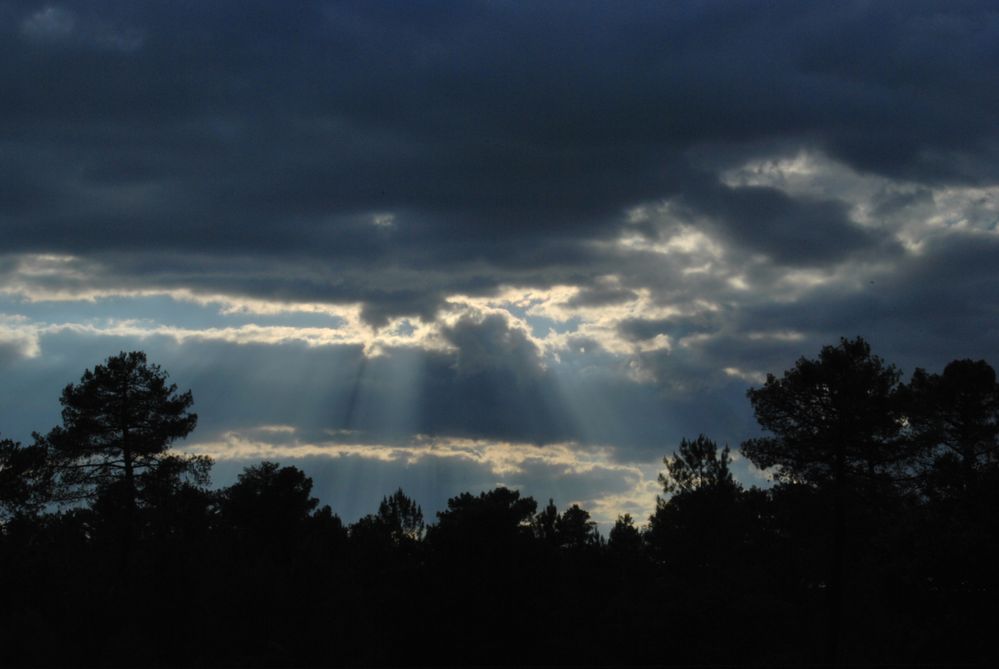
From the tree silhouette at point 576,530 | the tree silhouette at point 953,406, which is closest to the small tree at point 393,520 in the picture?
the tree silhouette at point 576,530

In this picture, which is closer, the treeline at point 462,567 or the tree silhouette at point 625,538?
the treeline at point 462,567

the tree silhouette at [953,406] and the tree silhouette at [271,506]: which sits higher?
the tree silhouette at [953,406]

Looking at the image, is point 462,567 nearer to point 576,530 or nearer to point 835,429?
point 835,429

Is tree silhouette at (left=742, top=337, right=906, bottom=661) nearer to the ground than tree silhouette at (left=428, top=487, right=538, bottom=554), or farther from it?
farther from it

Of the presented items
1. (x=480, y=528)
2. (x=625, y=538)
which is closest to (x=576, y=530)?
(x=625, y=538)

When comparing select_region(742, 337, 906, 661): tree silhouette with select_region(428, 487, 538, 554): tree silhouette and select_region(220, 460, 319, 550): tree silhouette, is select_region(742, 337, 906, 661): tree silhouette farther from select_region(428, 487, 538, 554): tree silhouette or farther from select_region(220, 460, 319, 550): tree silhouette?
select_region(220, 460, 319, 550): tree silhouette

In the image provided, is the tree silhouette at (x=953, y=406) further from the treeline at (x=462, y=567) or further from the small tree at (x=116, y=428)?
the small tree at (x=116, y=428)

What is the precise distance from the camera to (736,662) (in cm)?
4425

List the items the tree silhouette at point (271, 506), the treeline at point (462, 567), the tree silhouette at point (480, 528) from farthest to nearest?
the tree silhouette at point (271, 506) < the tree silhouette at point (480, 528) < the treeline at point (462, 567)

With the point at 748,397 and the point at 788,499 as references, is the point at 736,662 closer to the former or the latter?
the point at 788,499

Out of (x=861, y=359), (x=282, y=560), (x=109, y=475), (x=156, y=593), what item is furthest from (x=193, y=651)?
(x=282, y=560)

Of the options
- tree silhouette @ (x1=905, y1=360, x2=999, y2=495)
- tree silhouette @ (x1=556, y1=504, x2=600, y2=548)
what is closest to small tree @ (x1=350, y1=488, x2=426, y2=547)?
tree silhouette @ (x1=556, y1=504, x2=600, y2=548)

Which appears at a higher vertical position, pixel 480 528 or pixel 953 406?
pixel 953 406

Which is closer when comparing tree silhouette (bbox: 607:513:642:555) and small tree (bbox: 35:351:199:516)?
small tree (bbox: 35:351:199:516)
